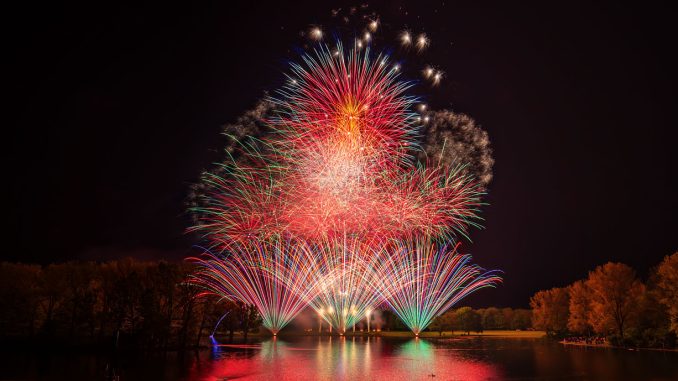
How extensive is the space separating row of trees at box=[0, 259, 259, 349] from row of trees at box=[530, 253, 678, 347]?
51796mm

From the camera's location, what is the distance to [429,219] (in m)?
47.3

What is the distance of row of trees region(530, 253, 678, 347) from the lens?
5912 centimetres

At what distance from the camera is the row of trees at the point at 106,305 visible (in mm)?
59969

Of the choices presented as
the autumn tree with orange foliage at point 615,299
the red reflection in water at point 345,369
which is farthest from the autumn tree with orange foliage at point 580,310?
the red reflection in water at point 345,369

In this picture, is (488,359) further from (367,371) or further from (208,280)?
(208,280)

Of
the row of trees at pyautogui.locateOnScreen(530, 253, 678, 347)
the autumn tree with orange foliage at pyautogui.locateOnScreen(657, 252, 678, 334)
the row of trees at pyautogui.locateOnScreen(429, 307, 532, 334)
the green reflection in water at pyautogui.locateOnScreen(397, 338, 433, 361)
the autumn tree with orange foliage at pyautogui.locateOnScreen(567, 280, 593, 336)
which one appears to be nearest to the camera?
the green reflection in water at pyautogui.locateOnScreen(397, 338, 433, 361)

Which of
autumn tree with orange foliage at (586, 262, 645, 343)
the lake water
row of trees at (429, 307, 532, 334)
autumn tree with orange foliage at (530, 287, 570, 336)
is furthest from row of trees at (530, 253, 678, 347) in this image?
row of trees at (429, 307, 532, 334)

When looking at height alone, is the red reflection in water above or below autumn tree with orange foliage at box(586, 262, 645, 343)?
below

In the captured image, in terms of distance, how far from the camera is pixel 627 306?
6881 centimetres

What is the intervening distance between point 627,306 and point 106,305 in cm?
6607

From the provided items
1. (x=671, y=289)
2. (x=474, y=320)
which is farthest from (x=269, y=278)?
(x=474, y=320)

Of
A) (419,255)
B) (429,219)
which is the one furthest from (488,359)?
(429,219)

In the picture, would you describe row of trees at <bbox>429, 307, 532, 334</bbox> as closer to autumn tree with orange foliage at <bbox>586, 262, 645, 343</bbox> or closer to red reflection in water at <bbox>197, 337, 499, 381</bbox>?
autumn tree with orange foliage at <bbox>586, 262, 645, 343</bbox>

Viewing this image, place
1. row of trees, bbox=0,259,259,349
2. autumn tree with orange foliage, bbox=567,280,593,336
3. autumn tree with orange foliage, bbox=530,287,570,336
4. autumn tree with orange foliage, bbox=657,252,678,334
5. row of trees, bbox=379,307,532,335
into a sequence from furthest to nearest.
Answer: row of trees, bbox=379,307,532,335 < autumn tree with orange foliage, bbox=530,287,570,336 < autumn tree with orange foliage, bbox=567,280,593,336 < row of trees, bbox=0,259,259,349 < autumn tree with orange foliage, bbox=657,252,678,334
